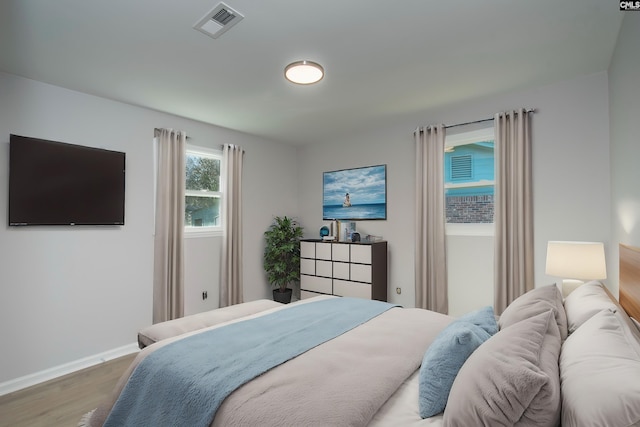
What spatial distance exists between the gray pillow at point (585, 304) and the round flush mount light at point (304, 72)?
2359 millimetres

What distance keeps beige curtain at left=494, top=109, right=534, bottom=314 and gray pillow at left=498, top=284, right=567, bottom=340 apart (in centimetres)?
154

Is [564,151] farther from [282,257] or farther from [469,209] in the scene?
[282,257]

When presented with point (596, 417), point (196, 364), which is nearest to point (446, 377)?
point (596, 417)

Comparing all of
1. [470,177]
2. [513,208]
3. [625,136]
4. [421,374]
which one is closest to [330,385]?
[421,374]

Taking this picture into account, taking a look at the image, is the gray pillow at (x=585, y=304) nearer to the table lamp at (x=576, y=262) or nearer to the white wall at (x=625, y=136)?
the white wall at (x=625, y=136)

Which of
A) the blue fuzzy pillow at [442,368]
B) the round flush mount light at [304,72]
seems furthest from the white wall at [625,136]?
the round flush mount light at [304,72]

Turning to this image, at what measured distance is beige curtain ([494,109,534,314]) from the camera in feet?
10.6

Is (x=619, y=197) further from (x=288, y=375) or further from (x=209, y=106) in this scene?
(x=209, y=106)

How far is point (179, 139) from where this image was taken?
3869mm

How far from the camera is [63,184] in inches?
118

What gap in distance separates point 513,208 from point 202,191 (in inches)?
141

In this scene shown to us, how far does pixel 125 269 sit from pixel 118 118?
5.20ft

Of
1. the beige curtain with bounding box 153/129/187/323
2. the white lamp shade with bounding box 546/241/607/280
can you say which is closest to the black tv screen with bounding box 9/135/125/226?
the beige curtain with bounding box 153/129/187/323

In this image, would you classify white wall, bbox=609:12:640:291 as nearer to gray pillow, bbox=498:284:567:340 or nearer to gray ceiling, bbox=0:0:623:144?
gray ceiling, bbox=0:0:623:144
